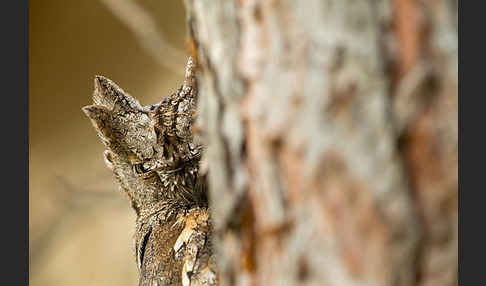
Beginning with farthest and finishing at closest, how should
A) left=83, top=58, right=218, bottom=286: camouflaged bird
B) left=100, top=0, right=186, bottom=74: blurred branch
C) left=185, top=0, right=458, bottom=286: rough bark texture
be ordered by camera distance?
left=100, top=0, right=186, bottom=74: blurred branch → left=83, top=58, right=218, bottom=286: camouflaged bird → left=185, top=0, right=458, bottom=286: rough bark texture

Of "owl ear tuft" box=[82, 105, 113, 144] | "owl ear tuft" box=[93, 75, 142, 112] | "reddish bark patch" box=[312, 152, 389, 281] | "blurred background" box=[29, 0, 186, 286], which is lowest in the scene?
"reddish bark patch" box=[312, 152, 389, 281]

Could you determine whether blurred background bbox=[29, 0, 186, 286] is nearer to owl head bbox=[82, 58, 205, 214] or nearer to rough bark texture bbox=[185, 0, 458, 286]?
owl head bbox=[82, 58, 205, 214]

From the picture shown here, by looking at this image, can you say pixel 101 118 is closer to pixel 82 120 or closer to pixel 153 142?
pixel 153 142

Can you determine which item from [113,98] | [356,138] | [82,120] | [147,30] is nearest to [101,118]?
[113,98]

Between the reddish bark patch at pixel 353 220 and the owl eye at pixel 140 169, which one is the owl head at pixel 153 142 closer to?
the owl eye at pixel 140 169

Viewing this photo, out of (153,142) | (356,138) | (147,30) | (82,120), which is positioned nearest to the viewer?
(356,138)

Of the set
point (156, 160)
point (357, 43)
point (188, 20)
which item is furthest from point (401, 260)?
point (156, 160)

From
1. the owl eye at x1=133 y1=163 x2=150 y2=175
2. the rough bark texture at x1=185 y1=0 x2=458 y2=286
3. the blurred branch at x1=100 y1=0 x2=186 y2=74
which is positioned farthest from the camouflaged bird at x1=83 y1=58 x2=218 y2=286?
the blurred branch at x1=100 y1=0 x2=186 y2=74

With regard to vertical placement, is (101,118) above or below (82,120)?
below
